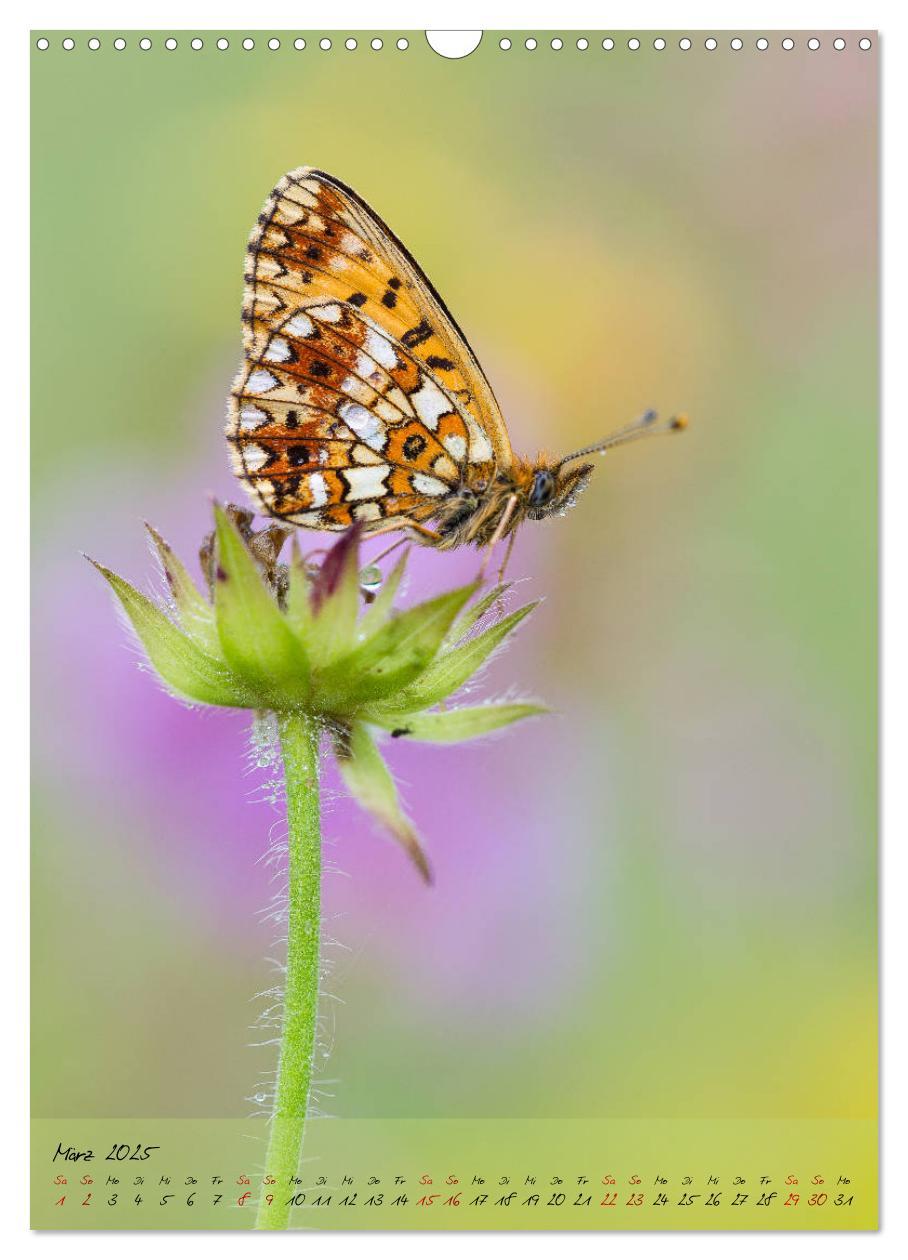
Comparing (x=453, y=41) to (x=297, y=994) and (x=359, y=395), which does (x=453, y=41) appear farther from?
(x=297, y=994)

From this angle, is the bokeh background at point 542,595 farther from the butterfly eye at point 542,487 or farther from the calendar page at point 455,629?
the butterfly eye at point 542,487

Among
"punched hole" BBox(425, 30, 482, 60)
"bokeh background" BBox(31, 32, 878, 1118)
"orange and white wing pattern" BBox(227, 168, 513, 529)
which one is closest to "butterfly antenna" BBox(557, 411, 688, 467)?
"orange and white wing pattern" BBox(227, 168, 513, 529)

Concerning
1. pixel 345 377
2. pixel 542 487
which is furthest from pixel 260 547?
pixel 542 487

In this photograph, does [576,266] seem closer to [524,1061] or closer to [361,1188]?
[524,1061]

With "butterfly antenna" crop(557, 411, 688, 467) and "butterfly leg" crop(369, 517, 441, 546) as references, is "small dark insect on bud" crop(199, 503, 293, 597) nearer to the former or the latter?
"butterfly leg" crop(369, 517, 441, 546)

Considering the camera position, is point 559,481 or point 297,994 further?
point 559,481

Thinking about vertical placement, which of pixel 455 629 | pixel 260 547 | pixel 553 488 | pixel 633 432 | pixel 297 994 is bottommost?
pixel 297 994
